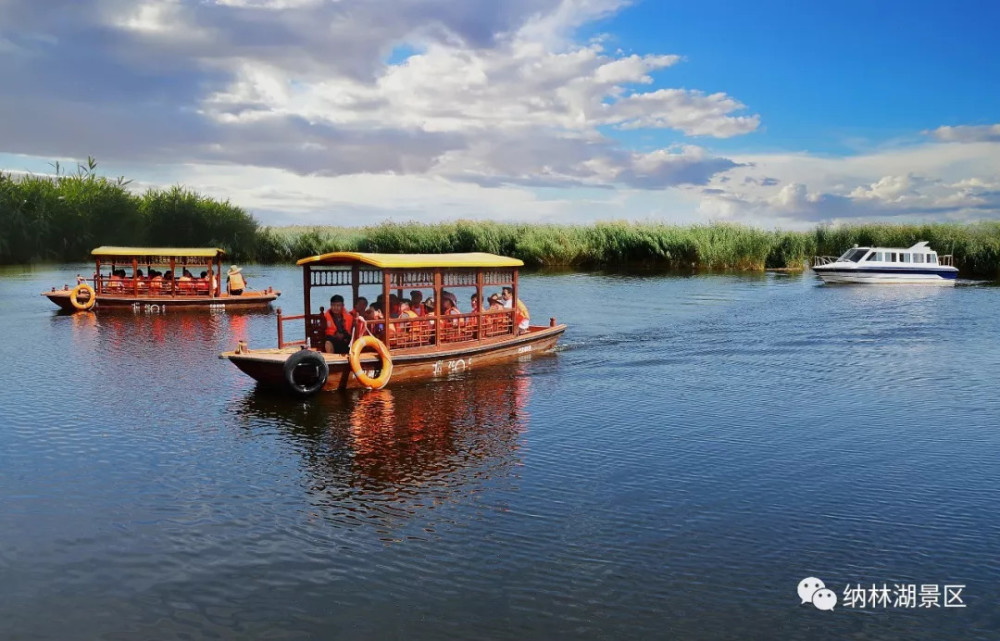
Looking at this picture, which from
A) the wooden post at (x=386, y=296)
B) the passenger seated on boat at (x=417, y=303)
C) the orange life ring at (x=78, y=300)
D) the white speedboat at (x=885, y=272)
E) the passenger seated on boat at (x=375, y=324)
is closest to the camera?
the wooden post at (x=386, y=296)

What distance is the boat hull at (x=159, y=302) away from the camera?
101 feet

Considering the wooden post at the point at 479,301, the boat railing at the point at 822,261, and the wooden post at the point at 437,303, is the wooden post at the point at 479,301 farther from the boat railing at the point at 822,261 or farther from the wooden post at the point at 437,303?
the boat railing at the point at 822,261

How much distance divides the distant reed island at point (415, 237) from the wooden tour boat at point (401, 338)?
32077 millimetres

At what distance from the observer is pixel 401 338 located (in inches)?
675

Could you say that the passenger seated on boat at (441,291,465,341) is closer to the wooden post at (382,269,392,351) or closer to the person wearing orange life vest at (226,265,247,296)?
the wooden post at (382,269,392,351)

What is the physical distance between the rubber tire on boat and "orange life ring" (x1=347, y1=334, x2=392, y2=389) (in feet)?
1.72

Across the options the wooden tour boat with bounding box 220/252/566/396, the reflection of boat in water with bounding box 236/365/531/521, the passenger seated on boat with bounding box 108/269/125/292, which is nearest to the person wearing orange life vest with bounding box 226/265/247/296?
the passenger seated on boat with bounding box 108/269/125/292

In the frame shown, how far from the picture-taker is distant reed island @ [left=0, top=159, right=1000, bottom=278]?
4972 cm

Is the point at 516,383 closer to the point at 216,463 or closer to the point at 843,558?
the point at 216,463

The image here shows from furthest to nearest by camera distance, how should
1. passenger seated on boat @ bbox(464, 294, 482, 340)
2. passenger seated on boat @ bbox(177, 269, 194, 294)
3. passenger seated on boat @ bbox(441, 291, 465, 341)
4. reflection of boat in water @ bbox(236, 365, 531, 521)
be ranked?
passenger seated on boat @ bbox(177, 269, 194, 294) → passenger seated on boat @ bbox(464, 294, 482, 340) → passenger seated on boat @ bbox(441, 291, 465, 341) → reflection of boat in water @ bbox(236, 365, 531, 521)

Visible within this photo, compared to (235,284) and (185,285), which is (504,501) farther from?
(185,285)

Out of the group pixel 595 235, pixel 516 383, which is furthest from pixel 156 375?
pixel 595 235

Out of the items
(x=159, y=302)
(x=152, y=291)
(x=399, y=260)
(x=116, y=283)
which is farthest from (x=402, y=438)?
(x=116, y=283)

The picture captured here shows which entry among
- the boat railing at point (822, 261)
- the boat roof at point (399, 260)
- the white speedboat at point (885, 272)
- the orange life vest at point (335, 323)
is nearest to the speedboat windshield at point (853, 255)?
the white speedboat at point (885, 272)
